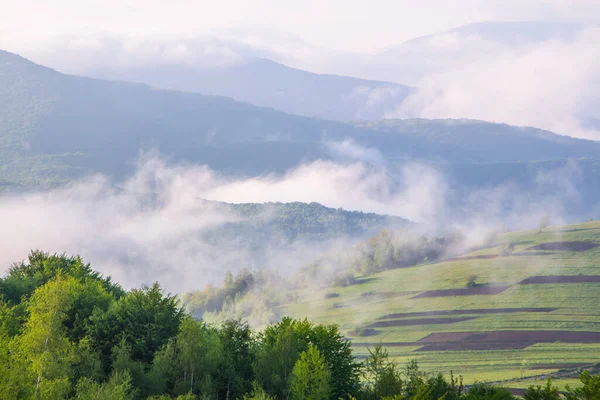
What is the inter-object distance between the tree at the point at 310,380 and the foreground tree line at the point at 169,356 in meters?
0.09

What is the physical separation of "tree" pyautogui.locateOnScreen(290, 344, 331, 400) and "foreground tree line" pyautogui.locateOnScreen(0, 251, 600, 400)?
91 millimetres

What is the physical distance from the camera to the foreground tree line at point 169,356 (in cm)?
6719

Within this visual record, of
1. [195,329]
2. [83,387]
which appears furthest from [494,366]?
[83,387]

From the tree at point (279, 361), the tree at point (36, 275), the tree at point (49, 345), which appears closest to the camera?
the tree at point (49, 345)

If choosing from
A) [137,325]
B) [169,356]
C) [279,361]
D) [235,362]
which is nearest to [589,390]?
[279,361]

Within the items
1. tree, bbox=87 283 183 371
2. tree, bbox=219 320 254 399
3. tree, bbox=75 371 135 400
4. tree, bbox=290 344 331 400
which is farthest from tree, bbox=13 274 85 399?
tree, bbox=290 344 331 400

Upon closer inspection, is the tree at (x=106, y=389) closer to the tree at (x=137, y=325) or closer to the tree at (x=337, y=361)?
the tree at (x=137, y=325)

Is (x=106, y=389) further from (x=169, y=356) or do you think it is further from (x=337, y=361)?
(x=337, y=361)

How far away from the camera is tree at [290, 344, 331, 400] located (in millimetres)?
73500

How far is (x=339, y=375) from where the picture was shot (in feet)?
279

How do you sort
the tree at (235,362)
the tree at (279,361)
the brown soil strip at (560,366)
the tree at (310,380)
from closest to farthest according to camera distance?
the tree at (310,380)
the tree at (279,361)
the tree at (235,362)
the brown soil strip at (560,366)

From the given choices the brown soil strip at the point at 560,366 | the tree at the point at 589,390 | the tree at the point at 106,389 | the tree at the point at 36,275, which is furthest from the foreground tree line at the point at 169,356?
the brown soil strip at the point at 560,366

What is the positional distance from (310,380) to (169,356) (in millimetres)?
13238

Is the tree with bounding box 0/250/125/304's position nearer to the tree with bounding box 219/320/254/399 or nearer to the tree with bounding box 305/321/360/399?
the tree with bounding box 219/320/254/399
